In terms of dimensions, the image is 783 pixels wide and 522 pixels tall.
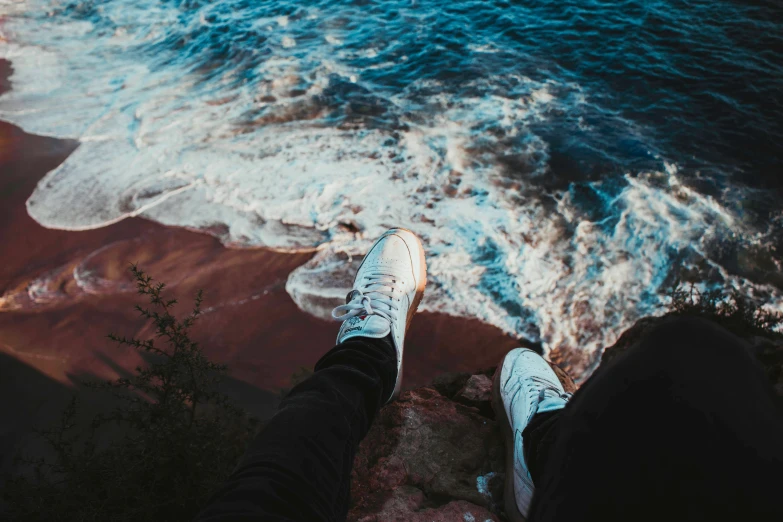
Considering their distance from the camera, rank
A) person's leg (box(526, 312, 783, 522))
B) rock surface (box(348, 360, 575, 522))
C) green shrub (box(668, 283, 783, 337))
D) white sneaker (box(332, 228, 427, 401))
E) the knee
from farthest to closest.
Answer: green shrub (box(668, 283, 783, 337)), white sneaker (box(332, 228, 427, 401)), rock surface (box(348, 360, 575, 522)), the knee, person's leg (box(526, 312, 783, 522))

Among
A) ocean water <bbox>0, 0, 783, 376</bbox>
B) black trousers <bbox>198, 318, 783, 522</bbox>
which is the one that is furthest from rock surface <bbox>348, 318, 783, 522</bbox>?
ocean water <bbox>0, 0, 783, 376</bbox>

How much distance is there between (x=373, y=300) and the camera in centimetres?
236

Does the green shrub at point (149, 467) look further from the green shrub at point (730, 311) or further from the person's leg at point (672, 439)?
the green shrub at point (730, 311)

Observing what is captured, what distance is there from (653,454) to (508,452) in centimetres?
111

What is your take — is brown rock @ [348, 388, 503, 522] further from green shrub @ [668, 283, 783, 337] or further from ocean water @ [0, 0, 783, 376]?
green shrub @ [668, 283, 783, 337]

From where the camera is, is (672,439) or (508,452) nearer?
(672,439)

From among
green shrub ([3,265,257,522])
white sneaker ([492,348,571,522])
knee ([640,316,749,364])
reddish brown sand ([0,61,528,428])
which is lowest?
reddish brown sand ([0,61,528,428])

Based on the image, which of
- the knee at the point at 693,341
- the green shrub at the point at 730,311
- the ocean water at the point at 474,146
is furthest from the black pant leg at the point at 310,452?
the green shrub at the point at 730,311

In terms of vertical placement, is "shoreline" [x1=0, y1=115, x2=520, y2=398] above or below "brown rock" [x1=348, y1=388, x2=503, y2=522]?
below

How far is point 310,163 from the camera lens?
15.1ft

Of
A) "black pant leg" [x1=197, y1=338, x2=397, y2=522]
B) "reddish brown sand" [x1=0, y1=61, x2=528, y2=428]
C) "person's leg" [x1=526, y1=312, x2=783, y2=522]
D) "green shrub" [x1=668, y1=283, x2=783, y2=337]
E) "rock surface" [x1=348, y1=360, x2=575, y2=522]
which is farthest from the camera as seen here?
"reddish brown sand" [x1=0, y1=61, x2=528, y2=428]

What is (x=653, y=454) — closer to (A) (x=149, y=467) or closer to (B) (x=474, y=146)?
(A) (x=149, y=467)

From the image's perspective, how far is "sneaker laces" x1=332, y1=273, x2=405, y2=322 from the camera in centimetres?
224

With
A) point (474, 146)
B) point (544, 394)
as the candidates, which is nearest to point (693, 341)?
point (544, 394)
